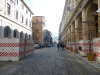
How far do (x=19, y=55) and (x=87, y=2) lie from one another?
958 cm

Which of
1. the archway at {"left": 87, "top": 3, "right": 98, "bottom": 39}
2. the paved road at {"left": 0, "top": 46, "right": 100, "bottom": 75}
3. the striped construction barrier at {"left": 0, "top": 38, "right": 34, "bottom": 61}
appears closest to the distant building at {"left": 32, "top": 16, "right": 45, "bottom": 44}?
the archway at {"left": 87, "top": 3, "right": 98, "bottom": 39}

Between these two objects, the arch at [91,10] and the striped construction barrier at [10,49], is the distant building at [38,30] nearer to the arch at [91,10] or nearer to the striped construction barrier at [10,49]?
the arch at [91,10]

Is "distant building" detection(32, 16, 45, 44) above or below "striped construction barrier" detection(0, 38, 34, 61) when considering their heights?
above

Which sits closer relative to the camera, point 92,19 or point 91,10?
point 91,10

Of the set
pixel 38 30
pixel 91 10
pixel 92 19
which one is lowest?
pixel 92 19

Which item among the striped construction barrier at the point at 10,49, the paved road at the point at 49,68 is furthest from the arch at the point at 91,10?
the striped construction barrier at the point at 10,49

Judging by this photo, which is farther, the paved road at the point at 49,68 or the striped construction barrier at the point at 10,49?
the striped construction barrier at the point at 10,49

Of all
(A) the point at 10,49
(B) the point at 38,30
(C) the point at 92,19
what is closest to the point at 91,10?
(C) the point at 92,19

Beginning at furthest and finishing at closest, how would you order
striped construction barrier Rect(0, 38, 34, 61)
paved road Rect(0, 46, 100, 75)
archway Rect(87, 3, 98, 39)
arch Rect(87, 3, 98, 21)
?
archway Rect(87, 3, 98, 39), arch Rect(87, 3, 98, 21), striped construction barrier Rect(0, 38, 34, 61), paved road Rect(0, 46, 100, 75)

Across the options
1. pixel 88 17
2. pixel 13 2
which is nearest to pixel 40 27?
pixel 13 2

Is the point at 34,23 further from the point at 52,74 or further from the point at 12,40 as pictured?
the point at 52,74

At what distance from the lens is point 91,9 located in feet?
56.7

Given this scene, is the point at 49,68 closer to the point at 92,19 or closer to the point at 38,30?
the point at 92,19

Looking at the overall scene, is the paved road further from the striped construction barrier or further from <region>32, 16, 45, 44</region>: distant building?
<region>32, 16, 45, 44</region>: distant building
